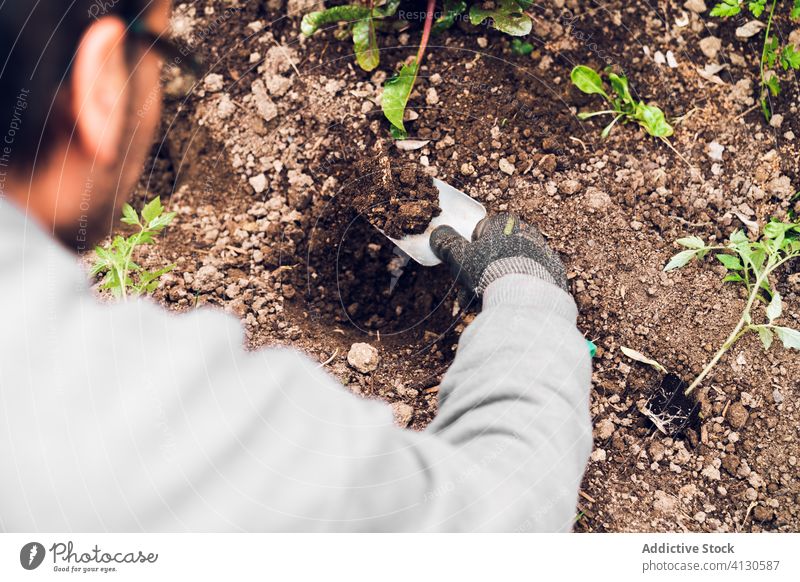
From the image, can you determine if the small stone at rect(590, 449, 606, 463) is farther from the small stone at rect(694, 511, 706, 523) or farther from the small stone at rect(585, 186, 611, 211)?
the small stone at rect(585, 186, 611, 211)

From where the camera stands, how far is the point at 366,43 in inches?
52.4

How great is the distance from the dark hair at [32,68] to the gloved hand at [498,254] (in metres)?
0.90

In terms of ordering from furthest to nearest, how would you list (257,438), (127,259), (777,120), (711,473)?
(777,120) < (711,473) < (127,259) < (257,438)

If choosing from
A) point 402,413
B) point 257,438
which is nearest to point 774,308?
point 402,413

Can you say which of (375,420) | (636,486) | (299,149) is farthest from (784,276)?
(299,149)

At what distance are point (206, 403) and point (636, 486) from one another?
0.93 metres

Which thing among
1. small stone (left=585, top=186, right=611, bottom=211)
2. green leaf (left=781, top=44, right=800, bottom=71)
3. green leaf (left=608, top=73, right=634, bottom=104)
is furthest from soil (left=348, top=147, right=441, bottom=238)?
green leaf (left=781, top=44, right=800, bottom=71)

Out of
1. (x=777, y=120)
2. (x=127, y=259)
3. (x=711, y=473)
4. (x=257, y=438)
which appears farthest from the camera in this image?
(x=777, y=120)

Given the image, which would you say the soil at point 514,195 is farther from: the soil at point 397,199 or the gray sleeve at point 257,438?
the gray sleeve at point 257,438

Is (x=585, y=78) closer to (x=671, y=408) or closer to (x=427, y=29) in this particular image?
(x=427, y=29)

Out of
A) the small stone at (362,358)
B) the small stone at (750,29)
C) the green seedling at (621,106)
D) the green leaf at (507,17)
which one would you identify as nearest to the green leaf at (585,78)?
the green seedling at (621,106)

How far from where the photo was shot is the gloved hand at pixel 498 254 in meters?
1.15

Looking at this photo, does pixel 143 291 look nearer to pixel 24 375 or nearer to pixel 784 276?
pixel 24 375

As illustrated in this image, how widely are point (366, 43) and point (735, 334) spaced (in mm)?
1071
